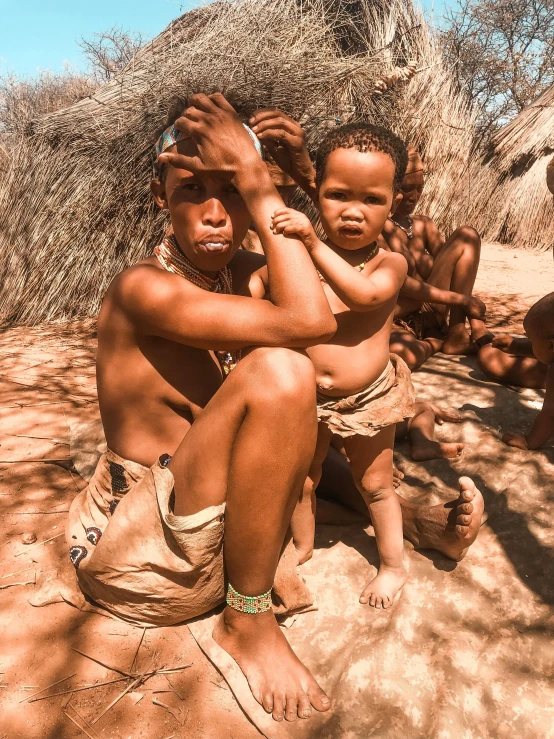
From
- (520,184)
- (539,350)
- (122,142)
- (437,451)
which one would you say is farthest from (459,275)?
(520,184)

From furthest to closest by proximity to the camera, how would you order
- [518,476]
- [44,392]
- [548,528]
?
[44,392], [518,476], [548,528]

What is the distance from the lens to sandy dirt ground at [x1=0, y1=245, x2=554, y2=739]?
4.93 ft

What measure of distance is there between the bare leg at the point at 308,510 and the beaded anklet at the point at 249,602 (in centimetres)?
41

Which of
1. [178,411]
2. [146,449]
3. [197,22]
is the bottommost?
[146,449]

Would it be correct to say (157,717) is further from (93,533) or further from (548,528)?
(548,528)

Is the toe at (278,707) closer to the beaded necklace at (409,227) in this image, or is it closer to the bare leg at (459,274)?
the bare leg at (459,274)

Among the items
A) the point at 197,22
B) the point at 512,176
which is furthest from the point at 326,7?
the point at 512,176

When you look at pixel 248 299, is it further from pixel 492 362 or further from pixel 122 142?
pixel 122 142

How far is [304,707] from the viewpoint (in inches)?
60.3

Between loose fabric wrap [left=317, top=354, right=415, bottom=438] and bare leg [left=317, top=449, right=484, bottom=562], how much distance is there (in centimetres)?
32

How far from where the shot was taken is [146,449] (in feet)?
5.85

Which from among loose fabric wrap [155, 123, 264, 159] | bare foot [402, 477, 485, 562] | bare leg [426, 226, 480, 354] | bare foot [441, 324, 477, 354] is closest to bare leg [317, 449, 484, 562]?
bare foot [402, 477, 485, 562]

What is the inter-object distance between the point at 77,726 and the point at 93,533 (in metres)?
0.55

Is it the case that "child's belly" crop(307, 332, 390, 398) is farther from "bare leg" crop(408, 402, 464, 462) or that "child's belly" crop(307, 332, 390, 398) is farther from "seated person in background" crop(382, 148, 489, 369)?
"seated person in background" crop(382, 148, 489, 369)
